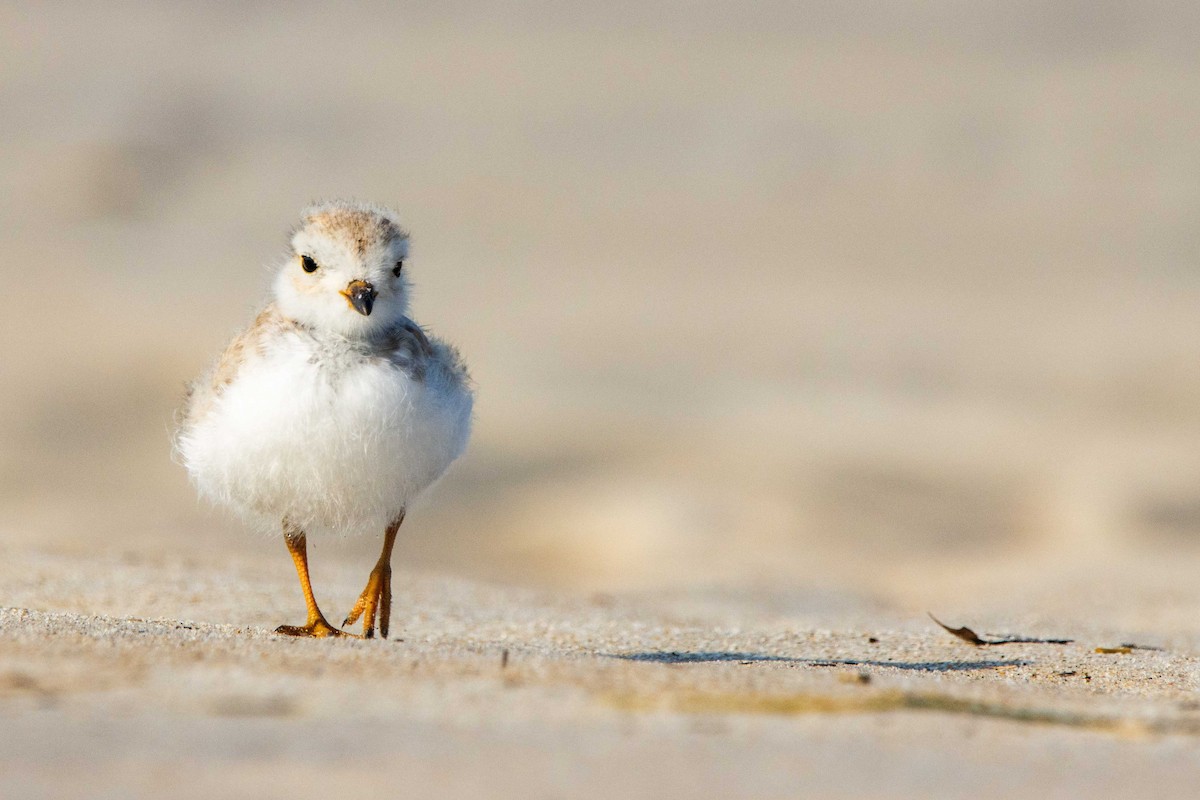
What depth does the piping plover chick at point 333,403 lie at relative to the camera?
4.72 metres

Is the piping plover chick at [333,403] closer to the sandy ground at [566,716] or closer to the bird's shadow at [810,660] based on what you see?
the sandy ground at [566,716]

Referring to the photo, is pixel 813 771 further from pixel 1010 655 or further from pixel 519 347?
pixel 519 347

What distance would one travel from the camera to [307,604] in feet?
17.5

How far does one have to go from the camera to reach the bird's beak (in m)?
4.85

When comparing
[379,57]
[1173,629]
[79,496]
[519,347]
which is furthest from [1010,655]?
[379,57]

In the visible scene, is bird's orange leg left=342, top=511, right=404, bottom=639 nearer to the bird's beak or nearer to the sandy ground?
the sandy ground

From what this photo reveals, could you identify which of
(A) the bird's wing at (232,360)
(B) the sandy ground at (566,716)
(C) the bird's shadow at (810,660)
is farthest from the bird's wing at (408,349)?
(C) the bird's shadow at (810,660)

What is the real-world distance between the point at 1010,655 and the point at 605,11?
101 feet

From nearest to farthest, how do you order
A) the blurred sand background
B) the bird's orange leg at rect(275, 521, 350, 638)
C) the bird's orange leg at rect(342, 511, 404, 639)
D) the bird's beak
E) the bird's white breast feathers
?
the bird's white breast feathers, the bird's beak, the bird's orange leg at rect(275, 521, 350, 638), the bird's orange leg at rect(342, 511, 404, 639), the blurred sand background

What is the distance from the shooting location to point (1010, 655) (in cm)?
569

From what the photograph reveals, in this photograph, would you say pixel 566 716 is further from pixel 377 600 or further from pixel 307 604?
pixel 307 604

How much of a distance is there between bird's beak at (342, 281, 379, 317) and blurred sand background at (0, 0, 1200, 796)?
158 cm

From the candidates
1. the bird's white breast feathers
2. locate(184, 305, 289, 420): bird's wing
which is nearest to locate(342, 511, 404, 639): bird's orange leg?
the bird's white breast feathers

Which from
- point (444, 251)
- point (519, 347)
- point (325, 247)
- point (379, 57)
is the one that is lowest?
point (325, 247)
